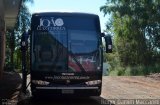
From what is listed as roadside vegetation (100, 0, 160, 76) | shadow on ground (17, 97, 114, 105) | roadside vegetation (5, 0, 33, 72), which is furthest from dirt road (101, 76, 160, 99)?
roadside vegetation (5, 0, 33, 72)

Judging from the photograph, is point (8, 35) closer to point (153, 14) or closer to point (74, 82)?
point (153, 14)

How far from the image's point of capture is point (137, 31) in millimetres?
46938

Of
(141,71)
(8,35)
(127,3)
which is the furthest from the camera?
(8,35)

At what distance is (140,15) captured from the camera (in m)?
46.3

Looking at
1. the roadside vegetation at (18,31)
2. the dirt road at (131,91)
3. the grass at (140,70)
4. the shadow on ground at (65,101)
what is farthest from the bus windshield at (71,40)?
the roadside vegetation at (18,31)

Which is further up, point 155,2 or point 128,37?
point 155,2

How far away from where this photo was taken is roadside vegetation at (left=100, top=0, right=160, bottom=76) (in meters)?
45.8

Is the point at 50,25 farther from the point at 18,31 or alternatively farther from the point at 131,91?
the point at 18,31

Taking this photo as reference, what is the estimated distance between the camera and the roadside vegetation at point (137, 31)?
150ft

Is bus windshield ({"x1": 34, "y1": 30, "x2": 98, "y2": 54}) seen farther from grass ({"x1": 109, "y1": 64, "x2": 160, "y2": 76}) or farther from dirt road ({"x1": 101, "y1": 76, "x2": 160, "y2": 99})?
grass ({"x1": 109, "y1": 64, "x2": 160, "y2": 76})

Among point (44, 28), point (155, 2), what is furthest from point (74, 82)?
point (155, 2)

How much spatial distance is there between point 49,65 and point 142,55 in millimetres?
34644

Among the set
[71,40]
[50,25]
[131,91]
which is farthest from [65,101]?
[131,91]

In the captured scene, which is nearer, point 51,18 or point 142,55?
point 51,18
